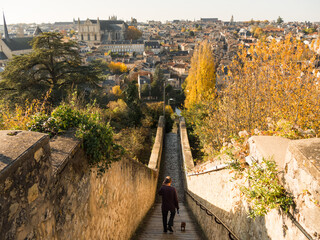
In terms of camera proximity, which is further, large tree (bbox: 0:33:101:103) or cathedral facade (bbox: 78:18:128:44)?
cathedral facade (bbox: 78:18:128:44)

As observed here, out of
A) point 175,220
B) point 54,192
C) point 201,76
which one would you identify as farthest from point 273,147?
point 201,76

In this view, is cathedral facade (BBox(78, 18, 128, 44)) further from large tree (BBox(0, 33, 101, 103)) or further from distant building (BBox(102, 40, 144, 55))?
large tree (BBox(0, 33, 101, 103))

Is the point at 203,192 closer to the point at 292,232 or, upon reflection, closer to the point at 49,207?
the point at 292,232

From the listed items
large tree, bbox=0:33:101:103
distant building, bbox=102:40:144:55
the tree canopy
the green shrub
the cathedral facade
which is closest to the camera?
the green shrub

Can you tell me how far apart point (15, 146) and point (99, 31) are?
5101 inches

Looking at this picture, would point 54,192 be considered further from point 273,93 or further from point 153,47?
point 153,47

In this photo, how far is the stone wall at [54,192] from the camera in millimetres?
2270

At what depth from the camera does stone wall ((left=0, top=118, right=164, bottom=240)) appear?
7.45 ft

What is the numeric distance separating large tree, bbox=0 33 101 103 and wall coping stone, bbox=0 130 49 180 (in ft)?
37.6

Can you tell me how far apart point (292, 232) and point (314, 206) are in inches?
19.8

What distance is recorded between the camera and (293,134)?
4227mm

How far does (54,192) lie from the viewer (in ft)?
A: 9.94

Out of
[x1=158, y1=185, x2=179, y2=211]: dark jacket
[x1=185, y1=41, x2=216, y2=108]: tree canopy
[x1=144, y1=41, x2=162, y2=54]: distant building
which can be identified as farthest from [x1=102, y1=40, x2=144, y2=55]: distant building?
[x1=158, y1=185, x2=179, y2=211]: dark jacket

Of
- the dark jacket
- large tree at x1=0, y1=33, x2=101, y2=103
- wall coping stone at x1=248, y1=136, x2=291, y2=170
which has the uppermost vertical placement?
wall coping stone at x1=248, y1=136, x2=291, y2=170
